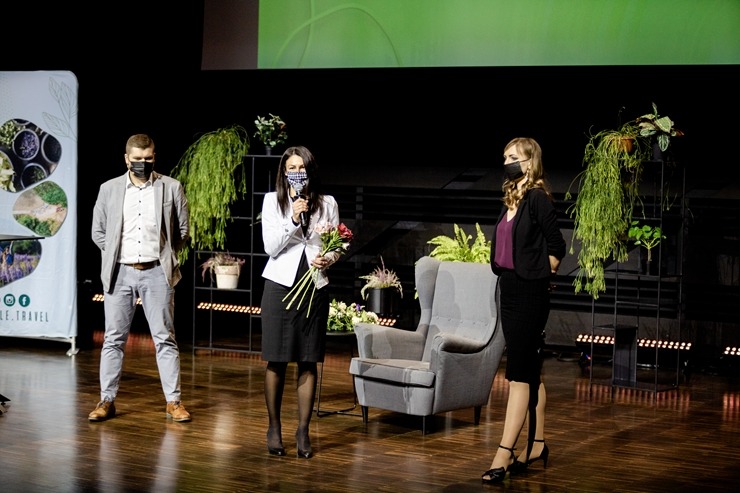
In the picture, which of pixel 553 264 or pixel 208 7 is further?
pixel 208 7

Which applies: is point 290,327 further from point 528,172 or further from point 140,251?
point 528,172

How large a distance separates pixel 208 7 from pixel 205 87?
2.60 ft

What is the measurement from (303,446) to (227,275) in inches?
174

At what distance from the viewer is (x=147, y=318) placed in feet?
21.7

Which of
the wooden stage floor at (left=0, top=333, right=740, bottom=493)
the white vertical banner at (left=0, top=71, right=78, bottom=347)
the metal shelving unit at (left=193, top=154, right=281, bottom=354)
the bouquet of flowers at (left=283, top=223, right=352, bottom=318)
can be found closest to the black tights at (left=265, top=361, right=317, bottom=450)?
the wooden stage floor at (left=0, top=333, right=740, bottom=493)

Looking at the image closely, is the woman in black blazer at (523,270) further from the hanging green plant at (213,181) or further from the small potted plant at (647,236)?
the hanging green plant at (213,181)

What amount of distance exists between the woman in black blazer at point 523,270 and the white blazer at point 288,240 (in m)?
0.97

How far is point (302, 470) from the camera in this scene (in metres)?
5.57

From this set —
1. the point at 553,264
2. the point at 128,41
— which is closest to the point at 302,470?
the point at 553,264

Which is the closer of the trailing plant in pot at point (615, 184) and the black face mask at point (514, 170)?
the black face mask at point (514, 170)

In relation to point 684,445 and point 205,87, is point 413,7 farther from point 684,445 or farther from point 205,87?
point 684,445

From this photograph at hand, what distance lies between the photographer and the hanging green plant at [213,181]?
32.4 feet

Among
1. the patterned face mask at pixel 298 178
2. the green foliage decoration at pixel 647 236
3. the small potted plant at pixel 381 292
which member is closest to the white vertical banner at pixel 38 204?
the small potted plant at pixel 381 292

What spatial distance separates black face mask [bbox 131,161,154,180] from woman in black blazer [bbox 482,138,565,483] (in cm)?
230
